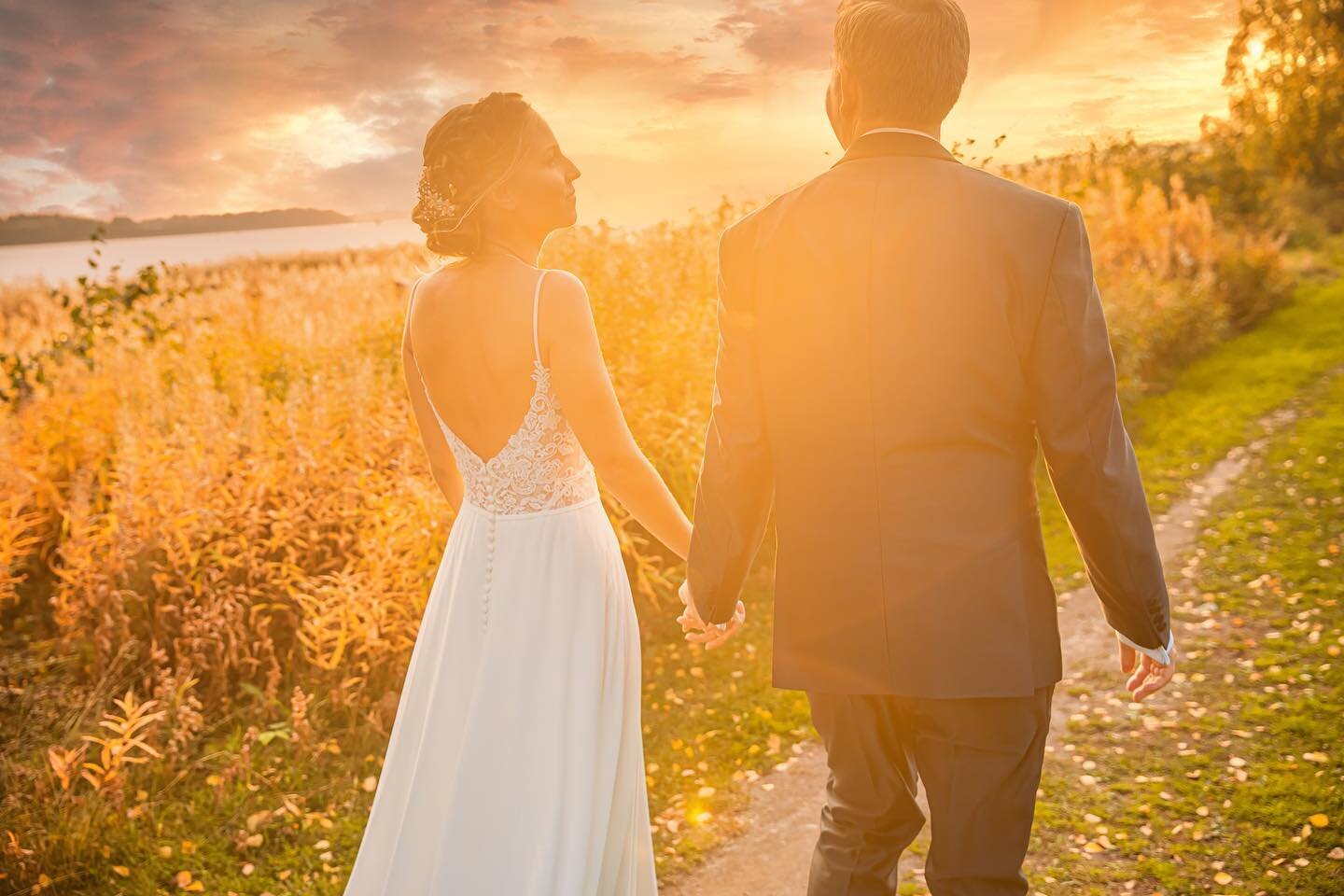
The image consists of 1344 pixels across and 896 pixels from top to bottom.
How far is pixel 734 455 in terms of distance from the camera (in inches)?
82.7

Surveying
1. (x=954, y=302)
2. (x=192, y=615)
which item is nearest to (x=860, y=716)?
(x=954, y=302)

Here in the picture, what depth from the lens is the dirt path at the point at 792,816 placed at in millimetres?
3291

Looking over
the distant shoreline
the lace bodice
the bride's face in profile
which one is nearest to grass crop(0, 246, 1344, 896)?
the lace bodice

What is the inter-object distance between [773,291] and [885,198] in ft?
0.96

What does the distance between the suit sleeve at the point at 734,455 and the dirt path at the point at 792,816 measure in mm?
1596

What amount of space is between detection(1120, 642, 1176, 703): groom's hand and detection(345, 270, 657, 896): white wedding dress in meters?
1.16

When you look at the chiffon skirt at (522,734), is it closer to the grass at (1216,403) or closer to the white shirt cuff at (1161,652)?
the white shirt cuff at (1161,652)

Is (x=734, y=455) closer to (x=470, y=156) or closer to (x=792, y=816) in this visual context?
(x=470, y=156)

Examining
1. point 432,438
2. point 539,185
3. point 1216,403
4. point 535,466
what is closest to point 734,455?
point 535,466

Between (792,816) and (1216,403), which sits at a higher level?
(1216,403)

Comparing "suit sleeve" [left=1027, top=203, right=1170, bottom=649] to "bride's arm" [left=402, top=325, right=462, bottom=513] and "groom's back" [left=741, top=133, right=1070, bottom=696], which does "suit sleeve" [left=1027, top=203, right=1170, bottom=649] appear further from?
"bride's arm" [left=402, top=325, right=462, bottom=513]

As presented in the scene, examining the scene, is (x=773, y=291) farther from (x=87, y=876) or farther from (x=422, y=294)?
(x=87, y=876)

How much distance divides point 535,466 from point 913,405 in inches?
38.6

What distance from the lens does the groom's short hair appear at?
71.9 inches
